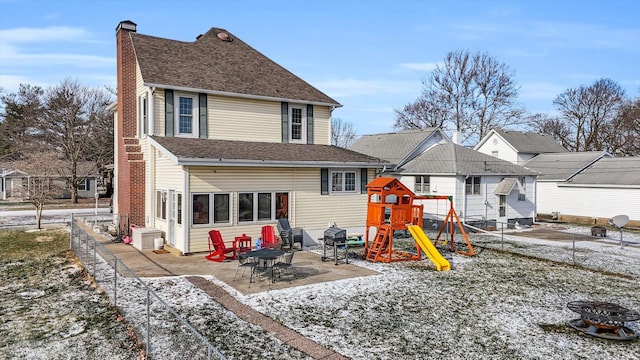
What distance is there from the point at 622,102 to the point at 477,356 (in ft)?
195

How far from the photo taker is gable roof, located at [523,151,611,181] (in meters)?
34.2

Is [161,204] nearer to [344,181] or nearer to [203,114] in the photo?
[203,114]

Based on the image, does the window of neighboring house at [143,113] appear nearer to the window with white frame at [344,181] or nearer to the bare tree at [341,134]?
the window with white frame at [344,181]

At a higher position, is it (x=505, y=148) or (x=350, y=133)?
Answer: (x=350, y=133)

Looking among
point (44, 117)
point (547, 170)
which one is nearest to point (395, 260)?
Answer: point (547, 170)

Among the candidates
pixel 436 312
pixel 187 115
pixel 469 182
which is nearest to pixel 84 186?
pixel 187 115

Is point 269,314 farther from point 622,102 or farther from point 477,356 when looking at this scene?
point 622,102

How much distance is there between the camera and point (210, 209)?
51.5 ft

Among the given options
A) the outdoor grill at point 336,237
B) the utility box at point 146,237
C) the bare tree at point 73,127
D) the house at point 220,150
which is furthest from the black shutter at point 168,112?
the bare tree at point 73,127

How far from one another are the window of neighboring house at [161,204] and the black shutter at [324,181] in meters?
6.48

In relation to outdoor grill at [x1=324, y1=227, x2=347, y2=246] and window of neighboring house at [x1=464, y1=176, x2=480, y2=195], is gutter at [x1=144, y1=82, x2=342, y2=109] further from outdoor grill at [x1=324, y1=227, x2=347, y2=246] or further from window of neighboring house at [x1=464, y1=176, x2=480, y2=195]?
window of neighboring house at [x1=464, y1=176, x2=480, y2=195]

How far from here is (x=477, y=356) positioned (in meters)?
7.45

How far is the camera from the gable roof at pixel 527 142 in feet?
133

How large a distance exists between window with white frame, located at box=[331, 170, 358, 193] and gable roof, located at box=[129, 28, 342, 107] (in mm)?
4001
